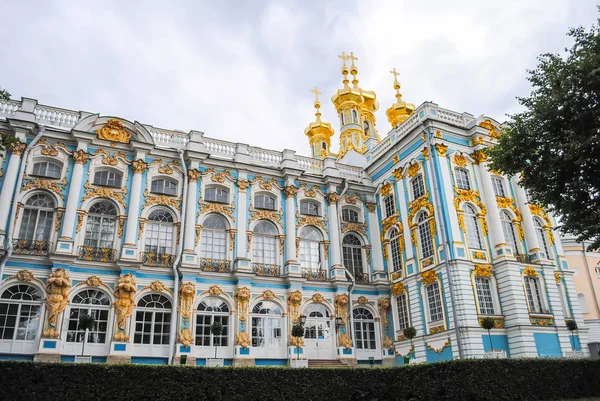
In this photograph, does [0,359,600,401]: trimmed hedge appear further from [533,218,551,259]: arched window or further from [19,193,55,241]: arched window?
[19,193,55,241]: arched window

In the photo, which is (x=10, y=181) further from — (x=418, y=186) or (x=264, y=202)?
(x=418, y=186)

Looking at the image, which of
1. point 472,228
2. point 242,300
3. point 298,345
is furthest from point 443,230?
point 242,300

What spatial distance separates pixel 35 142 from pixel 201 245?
7.49m

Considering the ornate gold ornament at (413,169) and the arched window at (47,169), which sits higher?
the ornate gold ornament at (413,169)

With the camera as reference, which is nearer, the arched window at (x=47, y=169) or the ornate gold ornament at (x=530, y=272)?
the arched window at (x=47, y=169)

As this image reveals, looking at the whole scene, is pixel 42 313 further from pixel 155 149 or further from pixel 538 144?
pixel 538 144

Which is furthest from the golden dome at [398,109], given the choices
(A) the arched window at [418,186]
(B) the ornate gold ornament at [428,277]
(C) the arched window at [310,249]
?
(B) the ornate gold ornament at [428,277]

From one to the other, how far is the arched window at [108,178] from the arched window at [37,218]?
1.94 m

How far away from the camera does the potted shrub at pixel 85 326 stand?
52.4 ft

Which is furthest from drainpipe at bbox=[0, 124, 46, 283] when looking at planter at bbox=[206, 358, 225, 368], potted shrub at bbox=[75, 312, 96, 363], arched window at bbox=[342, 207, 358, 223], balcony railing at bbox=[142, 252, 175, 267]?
arched window at bbox=[342, 207, 358, 223]

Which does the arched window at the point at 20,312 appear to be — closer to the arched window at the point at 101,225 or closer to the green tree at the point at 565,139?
the arched window at the point at 101,225

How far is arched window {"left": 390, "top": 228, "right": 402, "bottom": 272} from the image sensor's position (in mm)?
22422

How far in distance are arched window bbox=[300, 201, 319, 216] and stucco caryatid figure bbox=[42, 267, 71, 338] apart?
10.5 meters

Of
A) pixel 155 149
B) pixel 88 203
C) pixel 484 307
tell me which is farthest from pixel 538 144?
pixel 88 203
